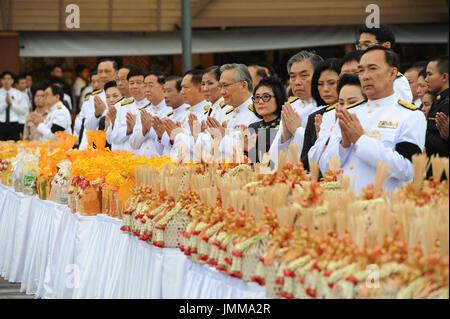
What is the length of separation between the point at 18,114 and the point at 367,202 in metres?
12.4

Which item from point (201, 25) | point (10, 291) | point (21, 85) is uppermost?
point (201, 25)

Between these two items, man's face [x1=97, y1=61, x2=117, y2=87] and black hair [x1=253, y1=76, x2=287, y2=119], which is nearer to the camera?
black hair [x1=253, y1=76, x2=287, y2=119]

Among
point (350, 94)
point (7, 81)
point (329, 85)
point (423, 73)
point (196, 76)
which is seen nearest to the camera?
point (350, 94)

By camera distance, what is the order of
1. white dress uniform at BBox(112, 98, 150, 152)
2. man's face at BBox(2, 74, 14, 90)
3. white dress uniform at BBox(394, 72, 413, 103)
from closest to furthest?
white dress uniform at BBox(394, 72, 413, 103), white dress uniform at BBox(112, 98, 150, 152), man's face at BBox(2, 74, 14, 90)

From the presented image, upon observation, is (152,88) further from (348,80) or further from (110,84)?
(348,80)

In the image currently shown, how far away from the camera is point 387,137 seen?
14.6 feet

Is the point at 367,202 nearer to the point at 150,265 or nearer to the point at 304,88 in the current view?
the point at 150,265

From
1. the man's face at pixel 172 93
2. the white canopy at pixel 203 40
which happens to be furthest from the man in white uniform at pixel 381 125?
the white canopy at pixel 203 40

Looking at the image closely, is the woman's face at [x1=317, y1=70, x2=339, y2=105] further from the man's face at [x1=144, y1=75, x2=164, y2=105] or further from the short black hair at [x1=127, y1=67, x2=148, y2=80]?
the short black hair at [x1=127, y1=67, x2=148, y2=80]

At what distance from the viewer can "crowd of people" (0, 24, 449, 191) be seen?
4418 millimetres

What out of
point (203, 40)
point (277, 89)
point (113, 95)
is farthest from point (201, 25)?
point (277, 89)

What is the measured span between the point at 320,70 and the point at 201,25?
949 centimetres

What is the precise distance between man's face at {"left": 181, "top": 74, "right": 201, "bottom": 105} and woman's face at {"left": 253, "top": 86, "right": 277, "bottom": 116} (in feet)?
→ 6.20

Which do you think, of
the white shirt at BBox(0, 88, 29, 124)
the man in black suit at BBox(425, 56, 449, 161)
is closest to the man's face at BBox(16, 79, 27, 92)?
the white shirt at BBox(0, 88, 29, 124)
